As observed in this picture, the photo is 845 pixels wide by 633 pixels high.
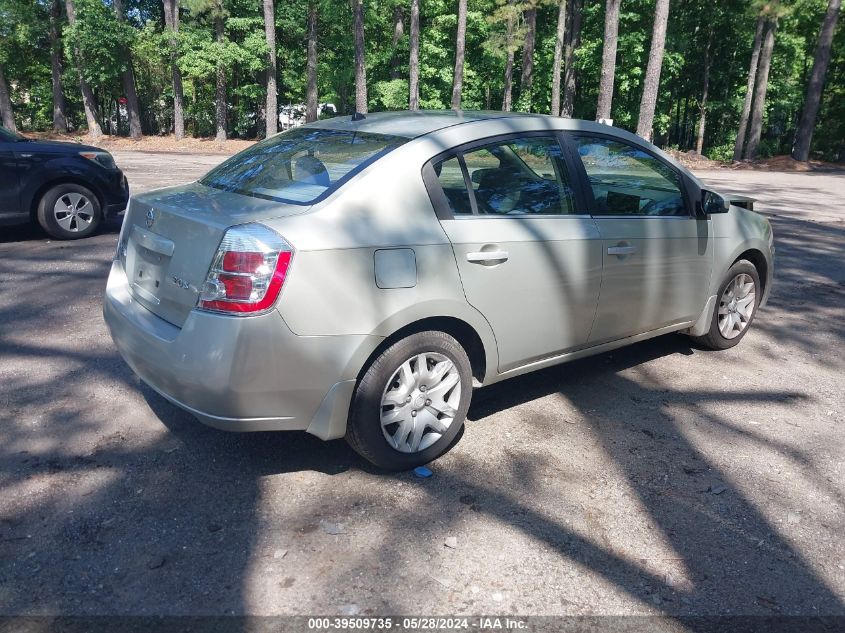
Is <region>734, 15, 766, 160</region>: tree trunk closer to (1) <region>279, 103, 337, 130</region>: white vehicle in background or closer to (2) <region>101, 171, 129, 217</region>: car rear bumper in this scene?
(1) <region>279, 103, 337, 130</region>: white vehicle in background

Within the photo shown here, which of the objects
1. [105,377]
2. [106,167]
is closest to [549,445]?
[105,377]

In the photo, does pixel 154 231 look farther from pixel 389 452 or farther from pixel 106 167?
pixel 106 167

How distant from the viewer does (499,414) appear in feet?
→ 14.2

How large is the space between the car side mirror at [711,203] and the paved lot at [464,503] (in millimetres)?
1178

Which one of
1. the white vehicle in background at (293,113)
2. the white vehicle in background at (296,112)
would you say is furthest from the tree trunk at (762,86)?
the white vehicle in background at (293,113)

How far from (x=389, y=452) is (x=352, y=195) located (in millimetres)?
1266

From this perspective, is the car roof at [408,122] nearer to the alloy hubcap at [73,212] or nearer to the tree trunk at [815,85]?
the alloy hubcap at [73,212]

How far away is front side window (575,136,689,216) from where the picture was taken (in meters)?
4.29

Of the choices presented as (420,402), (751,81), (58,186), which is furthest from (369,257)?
(751,81)

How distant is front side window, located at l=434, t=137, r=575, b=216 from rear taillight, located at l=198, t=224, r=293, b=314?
3.27ft

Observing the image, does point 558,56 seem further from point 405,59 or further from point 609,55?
point 609,55

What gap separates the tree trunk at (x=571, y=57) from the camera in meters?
37.1

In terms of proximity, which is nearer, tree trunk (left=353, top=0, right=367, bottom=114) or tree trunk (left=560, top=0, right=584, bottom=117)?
tree trunk (left=353, top=0, right=367, bottom=114)

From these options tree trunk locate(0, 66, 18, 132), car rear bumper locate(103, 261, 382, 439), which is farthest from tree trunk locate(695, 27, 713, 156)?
car rear bumper locate(103, 261, 382, 439)
